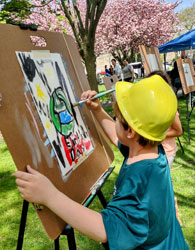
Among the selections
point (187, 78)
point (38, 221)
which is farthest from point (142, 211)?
point (187, 78)

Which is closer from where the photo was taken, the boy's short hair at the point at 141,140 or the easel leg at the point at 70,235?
the boy's short hair at the point at 141,140

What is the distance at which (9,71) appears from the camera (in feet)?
3.81

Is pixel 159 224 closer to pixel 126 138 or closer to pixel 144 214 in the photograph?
pixel 144 214

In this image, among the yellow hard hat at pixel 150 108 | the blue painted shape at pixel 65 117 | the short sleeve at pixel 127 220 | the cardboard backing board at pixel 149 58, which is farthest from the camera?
the cardboard backing board at pixel 149 58

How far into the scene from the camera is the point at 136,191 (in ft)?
2.96

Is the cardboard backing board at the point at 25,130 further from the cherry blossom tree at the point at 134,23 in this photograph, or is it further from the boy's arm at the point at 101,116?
the cherry blossom tree at the point at 134,23

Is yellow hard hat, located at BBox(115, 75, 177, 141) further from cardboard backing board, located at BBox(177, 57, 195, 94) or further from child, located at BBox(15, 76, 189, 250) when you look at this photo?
cardboard backing board, located at BBox(177, 57, 195, 94)

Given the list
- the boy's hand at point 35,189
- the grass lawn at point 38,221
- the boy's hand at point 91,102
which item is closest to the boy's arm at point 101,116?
the boy's hand at point 91,102

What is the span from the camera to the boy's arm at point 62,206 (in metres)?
0.88

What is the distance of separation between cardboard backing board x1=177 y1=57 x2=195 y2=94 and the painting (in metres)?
3.00

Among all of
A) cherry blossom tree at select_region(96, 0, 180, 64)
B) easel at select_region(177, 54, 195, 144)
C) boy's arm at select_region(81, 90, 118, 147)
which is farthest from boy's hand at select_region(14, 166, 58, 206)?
cherry blossom tree at select_region(96, 0, 180, 64)

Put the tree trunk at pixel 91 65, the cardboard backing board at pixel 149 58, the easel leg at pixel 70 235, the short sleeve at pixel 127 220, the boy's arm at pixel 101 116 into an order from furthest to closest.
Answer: the tree trunk at pixel 91 65 → the cardboard backing board at pixel 149 58 → the boy's arm at pixel 101 116 → the easel leg at pixel 70 235 → the short sleeve at pixel 127 220

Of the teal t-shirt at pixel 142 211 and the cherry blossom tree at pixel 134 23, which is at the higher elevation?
the cherry blossom tree at pixel 134 23

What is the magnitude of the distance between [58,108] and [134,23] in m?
20.8
